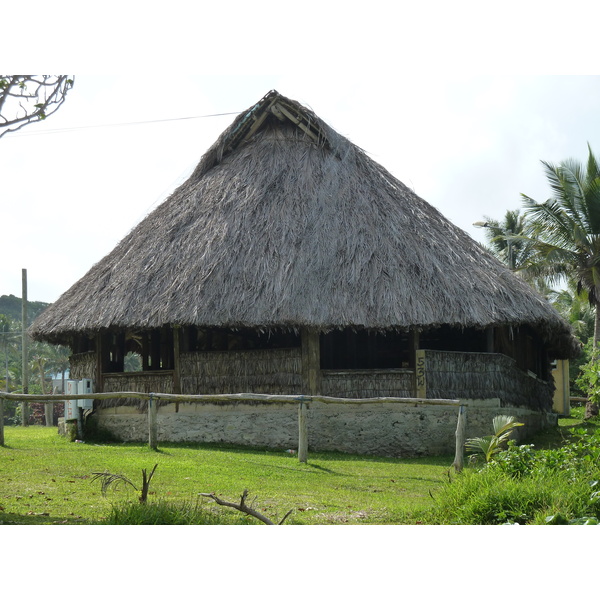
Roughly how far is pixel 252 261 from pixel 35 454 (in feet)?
16.0

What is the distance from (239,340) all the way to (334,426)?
8.84 ft

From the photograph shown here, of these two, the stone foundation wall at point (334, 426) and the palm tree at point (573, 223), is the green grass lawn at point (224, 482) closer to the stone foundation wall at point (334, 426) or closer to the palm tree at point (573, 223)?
the stone foundation wall at point (334, 426)

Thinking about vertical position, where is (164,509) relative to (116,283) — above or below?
below

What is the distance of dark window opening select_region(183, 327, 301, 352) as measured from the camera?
1516 centimetres

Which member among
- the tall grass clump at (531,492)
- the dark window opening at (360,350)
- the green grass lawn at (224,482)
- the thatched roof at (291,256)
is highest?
the thatched roof at (291,256)

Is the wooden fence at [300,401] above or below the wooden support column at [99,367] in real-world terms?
below

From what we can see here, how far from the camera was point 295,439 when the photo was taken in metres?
13.8

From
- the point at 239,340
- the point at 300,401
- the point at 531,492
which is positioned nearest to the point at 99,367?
the point at 239,340

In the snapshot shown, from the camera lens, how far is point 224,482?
9312 millimetres

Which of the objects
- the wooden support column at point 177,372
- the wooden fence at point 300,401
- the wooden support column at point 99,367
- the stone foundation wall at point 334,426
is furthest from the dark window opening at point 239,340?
the wooden fence at point 300,401

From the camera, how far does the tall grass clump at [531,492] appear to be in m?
6.89

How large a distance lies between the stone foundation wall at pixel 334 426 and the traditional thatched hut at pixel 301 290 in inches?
12.2

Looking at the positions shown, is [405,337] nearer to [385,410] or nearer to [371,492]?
[385,410]

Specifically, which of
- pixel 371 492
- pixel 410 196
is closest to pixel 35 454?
pixel 371 492
